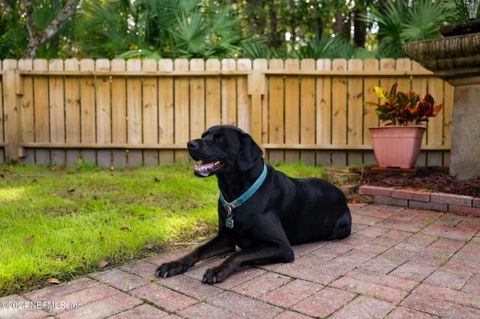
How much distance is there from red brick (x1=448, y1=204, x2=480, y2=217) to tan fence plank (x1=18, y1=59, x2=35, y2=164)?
5.92 m

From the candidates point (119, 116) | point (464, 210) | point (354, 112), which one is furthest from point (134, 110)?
point (464, 210)

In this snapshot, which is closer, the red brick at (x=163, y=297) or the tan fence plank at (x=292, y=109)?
the red brick at (x=163, y=297)

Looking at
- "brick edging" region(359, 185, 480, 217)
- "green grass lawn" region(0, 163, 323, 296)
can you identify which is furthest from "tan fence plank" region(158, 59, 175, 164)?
"brick edging" region(359, 185, 480, 217)

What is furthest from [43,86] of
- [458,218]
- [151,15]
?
[458,218]

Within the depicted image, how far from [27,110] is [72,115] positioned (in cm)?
69

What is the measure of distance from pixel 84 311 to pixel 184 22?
6.46 meters

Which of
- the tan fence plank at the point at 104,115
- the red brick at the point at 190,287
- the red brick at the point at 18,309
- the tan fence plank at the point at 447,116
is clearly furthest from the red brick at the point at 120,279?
the tan fence plank at the point at 447,116

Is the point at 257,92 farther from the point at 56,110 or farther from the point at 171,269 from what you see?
the point at 171,269

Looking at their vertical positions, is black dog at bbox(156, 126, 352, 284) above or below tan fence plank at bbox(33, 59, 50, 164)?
below

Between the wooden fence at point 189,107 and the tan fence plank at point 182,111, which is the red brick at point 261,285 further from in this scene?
the tan fence plank at point 182,111

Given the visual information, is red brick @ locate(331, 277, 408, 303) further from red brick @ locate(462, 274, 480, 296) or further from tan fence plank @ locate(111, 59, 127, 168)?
tan fence plank @ locate(111, 59, 127, 168)

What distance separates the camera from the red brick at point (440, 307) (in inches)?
75.7

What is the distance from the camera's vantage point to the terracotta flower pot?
489cm

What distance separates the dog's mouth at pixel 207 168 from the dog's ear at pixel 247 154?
13 centimetres
